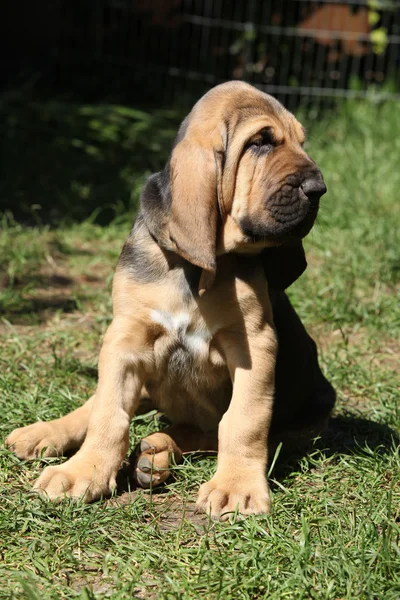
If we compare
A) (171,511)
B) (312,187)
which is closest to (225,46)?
(312,187)

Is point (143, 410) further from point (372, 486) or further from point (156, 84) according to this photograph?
point (156, 84)

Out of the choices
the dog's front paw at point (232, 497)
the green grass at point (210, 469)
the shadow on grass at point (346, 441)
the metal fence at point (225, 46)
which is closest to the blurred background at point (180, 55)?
the metal fence at point (225, 46)

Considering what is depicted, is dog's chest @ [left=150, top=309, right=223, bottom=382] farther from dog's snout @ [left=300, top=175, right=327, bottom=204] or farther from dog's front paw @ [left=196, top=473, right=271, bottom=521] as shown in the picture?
dog's snout @ [left=300, top=175, right=327, bottom=204]

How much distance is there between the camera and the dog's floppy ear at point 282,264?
3.92m

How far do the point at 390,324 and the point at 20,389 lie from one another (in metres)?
2.52

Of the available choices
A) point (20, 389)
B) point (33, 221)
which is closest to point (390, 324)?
point (20, 389)

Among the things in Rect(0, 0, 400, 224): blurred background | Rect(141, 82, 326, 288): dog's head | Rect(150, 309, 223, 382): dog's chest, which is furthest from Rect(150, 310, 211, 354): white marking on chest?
Rect(0, 0, 400, 224): blurred background

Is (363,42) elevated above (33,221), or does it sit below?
above

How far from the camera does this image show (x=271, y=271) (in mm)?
3938

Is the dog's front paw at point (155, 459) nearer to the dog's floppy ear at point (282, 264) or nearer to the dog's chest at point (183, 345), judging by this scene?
the dog's chest at point (183, 345)

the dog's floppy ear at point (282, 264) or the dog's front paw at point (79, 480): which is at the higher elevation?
the dog's floppy ear at point (282, 264)

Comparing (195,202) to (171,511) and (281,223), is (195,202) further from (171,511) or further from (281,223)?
(171,511)

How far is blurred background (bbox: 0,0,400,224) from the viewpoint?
10977mm

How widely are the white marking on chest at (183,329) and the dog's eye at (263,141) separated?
775 millimetres
